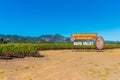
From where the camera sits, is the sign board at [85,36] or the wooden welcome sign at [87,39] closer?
the wooden welcome sign at [87,39]

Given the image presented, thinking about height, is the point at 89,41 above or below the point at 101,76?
above

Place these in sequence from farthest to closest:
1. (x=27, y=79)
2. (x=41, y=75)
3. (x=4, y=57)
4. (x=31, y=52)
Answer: (x=31, y=52), (x=4, y=57), (x=41, y=75), (x=27, y=79)

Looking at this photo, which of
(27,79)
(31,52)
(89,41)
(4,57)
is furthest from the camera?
(89,41)

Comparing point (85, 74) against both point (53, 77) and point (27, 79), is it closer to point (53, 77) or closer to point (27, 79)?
point (53, 77)

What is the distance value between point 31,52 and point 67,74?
48.6ft

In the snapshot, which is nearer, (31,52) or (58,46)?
(31,52)

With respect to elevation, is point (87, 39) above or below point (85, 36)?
below

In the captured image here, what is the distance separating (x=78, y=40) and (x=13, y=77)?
3814 cm

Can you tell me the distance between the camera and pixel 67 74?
17891 millimetres

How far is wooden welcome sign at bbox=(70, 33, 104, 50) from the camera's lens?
51344 millimetres

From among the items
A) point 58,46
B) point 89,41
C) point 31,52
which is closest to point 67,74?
point 31,52

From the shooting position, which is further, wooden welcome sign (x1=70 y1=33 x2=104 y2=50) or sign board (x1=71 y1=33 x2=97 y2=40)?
sign board (x1=71 y1=33 x2=97 y2=40)

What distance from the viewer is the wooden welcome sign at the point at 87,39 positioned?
51344 mm

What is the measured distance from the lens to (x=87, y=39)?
53344mm
